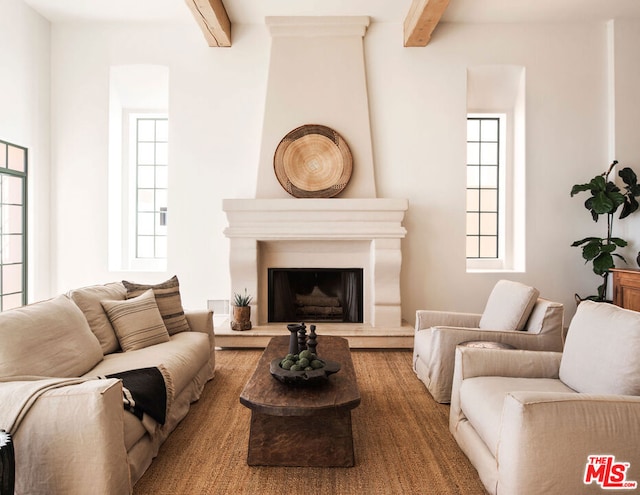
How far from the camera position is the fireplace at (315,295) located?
5.16m

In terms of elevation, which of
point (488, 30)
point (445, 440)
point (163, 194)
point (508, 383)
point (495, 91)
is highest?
point (488, 30)

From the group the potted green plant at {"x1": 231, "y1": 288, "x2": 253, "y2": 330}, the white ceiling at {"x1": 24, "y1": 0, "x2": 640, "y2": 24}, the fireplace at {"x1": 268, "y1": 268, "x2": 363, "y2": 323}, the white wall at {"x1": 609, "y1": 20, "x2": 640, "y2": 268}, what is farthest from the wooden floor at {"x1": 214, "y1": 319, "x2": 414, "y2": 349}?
the white ceiling at {"x1": 24, "y1": 0, "x2": 640, "y2": 24}

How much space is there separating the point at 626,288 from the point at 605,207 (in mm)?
840

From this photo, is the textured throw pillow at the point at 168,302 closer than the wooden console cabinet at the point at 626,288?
Yes

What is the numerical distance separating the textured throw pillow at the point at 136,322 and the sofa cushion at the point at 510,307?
2.33 metres

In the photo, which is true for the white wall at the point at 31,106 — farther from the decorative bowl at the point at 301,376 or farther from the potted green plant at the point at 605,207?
the potted green plant at the point at 605,207

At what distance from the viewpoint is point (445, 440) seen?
2.61 m

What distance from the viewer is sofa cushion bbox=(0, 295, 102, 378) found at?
6.72ft

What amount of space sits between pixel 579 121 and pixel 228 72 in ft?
13.1

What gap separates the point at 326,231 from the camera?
4.84 meters

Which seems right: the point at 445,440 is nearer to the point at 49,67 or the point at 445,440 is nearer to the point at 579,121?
the point at 579,121

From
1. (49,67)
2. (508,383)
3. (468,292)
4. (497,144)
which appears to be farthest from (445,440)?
(49,67)

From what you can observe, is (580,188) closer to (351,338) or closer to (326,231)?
(326,231)

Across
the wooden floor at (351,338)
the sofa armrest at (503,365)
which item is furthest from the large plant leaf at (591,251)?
the sofa armrest at (503,365)
